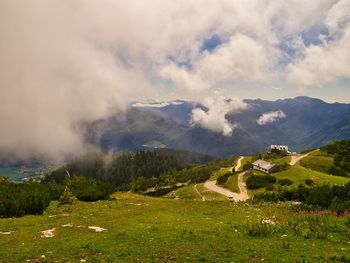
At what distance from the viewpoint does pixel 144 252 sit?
965 inches

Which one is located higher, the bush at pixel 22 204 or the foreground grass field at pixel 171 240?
the bush at pixel 22 204

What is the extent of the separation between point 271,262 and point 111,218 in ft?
76.3

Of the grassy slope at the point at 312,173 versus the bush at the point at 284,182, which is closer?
the grassy slope at the point at 312,173

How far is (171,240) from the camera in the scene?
2819 cm

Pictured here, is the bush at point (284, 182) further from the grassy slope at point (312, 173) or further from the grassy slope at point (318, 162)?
the grassy slope at point (318, 162)

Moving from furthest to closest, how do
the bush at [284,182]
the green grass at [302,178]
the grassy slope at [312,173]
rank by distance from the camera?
the bush at [284,182] < the grassy slope at [312,173] < the green grass at [302,178]

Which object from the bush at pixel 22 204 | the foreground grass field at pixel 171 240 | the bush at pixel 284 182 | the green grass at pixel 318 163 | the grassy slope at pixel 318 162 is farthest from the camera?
the grassy slope at pixel 318 162

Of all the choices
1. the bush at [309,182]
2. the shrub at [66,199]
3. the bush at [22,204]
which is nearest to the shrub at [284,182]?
the bush at [309,182]

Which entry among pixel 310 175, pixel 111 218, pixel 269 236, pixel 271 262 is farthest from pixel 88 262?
pixel 310 175

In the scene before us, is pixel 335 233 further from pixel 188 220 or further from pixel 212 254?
pixel 188 220

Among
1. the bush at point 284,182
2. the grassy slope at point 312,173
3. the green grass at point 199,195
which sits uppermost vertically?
the grassy slope at point 312,173

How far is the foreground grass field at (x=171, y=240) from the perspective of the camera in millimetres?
23219

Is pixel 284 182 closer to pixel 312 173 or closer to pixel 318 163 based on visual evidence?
pixel 312 173

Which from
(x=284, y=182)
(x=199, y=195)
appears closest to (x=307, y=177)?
(x=284, y=182)
